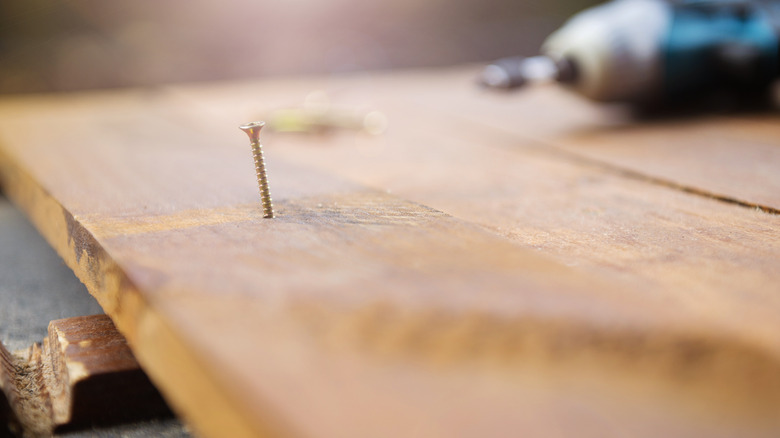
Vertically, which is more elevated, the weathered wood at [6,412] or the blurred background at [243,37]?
the blurred background at [243,37]

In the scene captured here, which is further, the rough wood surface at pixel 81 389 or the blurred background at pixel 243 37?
the blurred background at pixel 243 37

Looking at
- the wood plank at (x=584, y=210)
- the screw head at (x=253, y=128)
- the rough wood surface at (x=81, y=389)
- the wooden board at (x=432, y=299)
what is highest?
the screw head at (x=253, y=128)

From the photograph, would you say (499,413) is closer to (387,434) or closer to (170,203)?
(387,434)

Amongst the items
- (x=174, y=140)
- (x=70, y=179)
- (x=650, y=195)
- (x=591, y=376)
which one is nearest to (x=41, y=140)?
(x=174, y=140)

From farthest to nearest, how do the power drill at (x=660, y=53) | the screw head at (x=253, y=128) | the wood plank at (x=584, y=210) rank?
the power drill at (x=660, y=53)
the screw head at (x=253, y=128)
the wood plank at (x=584, y=210)

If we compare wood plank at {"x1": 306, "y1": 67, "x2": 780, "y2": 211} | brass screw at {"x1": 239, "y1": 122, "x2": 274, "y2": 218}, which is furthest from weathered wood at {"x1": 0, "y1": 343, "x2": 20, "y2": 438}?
wood plank at {"x1": 306, "y1": 67, "x2": 780, "y2": 211}

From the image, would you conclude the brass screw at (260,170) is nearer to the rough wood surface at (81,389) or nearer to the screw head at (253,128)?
the screw head at (253,128)

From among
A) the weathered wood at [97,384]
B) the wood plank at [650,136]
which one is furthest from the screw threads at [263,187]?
the wood plank at [650,136]

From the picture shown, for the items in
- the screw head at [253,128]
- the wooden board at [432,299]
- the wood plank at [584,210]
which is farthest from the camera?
the screw head at [253,128]
